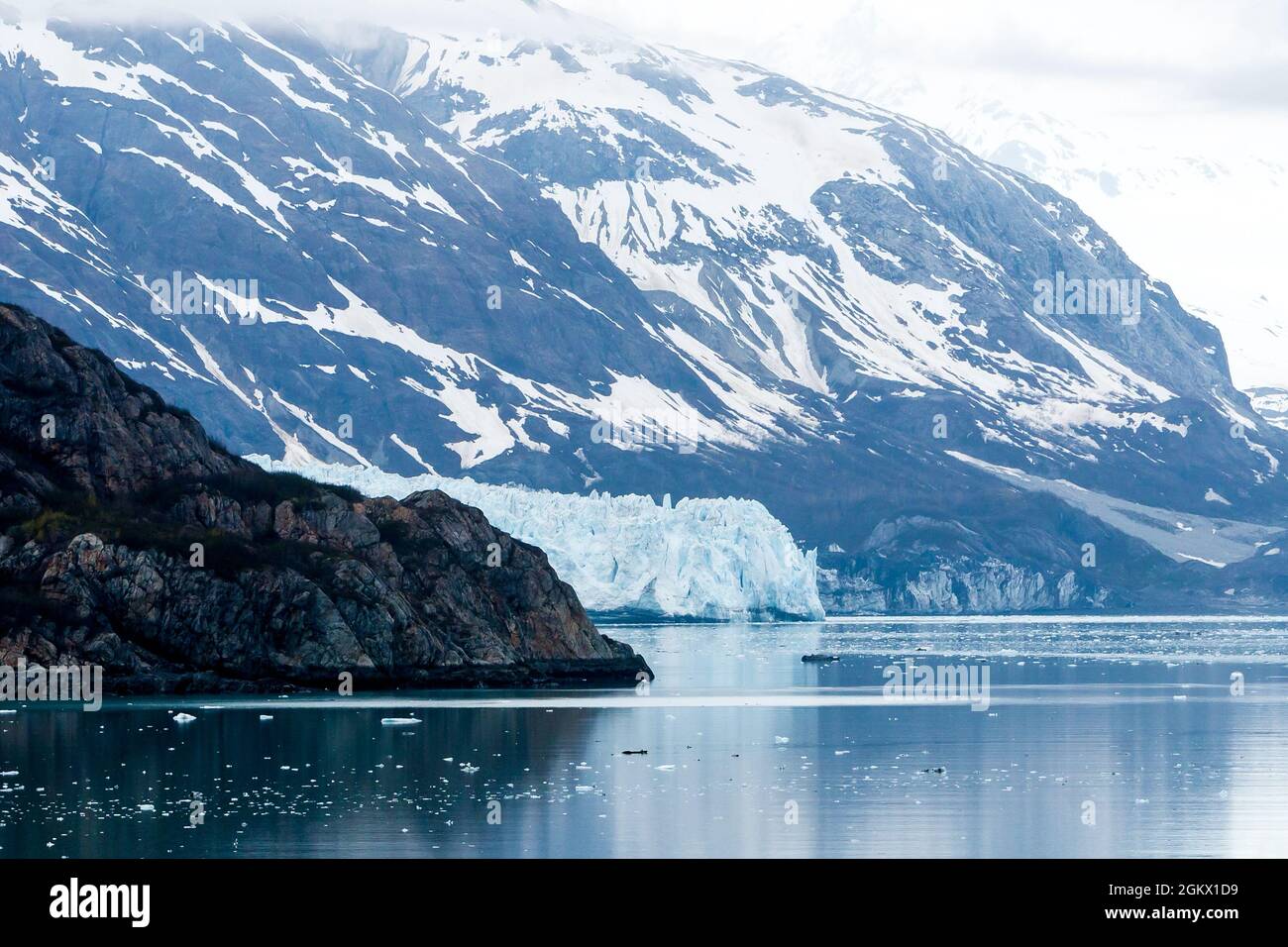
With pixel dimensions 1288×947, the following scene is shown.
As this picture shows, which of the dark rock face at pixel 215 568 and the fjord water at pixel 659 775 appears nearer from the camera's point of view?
the fjord water at pixel 659 775

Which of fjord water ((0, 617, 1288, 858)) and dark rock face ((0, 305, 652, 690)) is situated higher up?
dark rock face ((0, 305, 652, 690))

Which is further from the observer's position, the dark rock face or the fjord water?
the dark rock face

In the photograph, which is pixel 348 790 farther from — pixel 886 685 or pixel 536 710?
pixel 886 685

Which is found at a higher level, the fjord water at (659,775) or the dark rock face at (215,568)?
the dark rock face at (215,568)

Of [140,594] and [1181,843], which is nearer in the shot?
[1181,843]
